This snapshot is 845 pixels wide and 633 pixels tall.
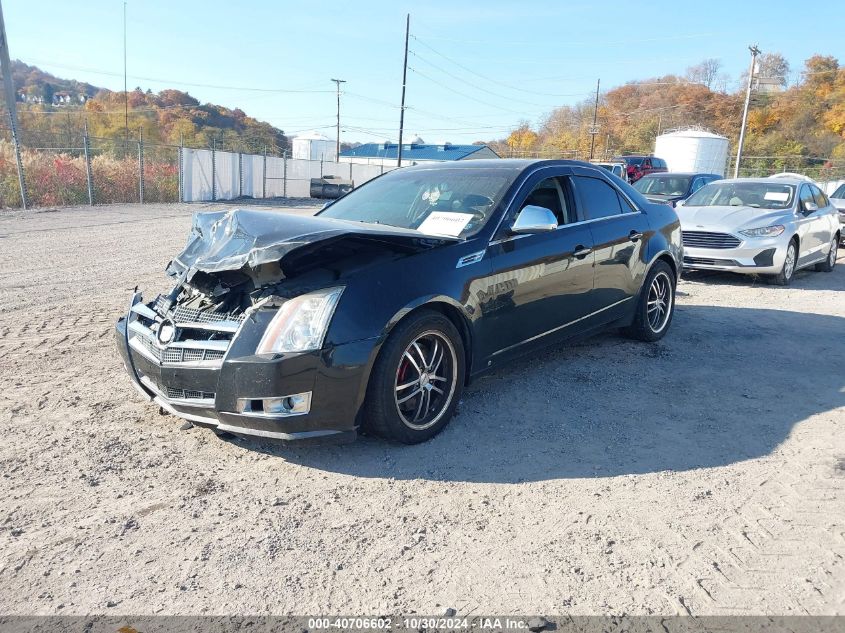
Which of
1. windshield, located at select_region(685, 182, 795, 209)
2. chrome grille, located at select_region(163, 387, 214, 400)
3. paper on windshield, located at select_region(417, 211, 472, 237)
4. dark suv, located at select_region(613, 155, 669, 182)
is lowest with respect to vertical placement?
chrome grille, located at select_region(163, 387, 214, 400)

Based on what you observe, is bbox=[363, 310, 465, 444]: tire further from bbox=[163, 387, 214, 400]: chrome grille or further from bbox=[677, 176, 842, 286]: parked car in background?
bbox=[677, 176, 842, 286]: parked car in background

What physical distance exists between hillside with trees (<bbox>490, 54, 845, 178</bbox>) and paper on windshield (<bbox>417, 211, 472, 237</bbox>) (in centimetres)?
5135

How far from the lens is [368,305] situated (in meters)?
3.44

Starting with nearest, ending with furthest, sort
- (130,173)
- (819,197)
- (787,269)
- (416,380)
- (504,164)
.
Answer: (416,380) → (504,164) → (787,269) → (819,197) → (130,173)

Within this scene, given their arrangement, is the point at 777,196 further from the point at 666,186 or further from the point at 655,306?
the point at 655,306

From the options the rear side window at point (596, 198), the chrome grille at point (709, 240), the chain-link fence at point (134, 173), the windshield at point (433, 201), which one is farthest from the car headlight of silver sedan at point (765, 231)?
the chain-link fence at point (134, 173)

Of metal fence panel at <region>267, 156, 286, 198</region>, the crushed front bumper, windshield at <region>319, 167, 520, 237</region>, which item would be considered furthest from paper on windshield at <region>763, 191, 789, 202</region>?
metal fence panel at <region>267, 156, 286, 198</region>

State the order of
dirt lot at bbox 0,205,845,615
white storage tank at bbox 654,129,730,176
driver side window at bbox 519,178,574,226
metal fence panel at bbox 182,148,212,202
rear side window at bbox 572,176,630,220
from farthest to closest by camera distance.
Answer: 1. white storage tank at bbox 654,129,730,176
2. metal fence panel at bbox 182,148,212,202
3. rear side window at bbox 572,176,630,220
4. driver side window at bbox 519,178,574,226
5. dirt lot at bbox 0,205,845,615

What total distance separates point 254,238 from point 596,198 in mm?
3105

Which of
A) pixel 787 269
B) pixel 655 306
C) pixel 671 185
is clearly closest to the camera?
pixel 655 306

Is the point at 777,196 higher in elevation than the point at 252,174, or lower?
higher

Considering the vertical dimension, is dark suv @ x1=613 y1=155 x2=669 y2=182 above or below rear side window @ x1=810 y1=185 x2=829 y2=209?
above

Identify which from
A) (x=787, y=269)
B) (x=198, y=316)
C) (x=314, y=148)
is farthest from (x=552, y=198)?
(x=314, y=148)

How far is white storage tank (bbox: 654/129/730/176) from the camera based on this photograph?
52531 mm
